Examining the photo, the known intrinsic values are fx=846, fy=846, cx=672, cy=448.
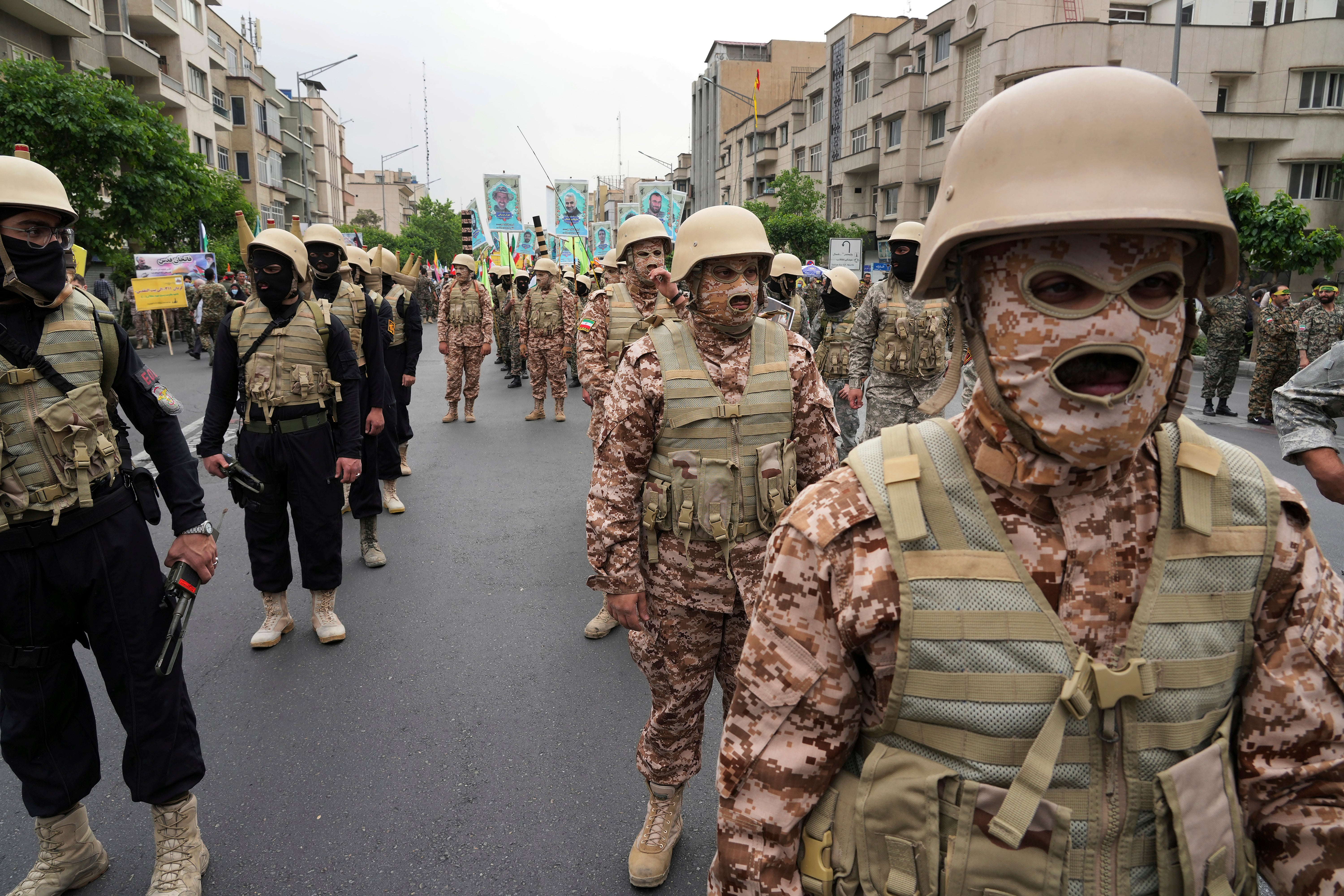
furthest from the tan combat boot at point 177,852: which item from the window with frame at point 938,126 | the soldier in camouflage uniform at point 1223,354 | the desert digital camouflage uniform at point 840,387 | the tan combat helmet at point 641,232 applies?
Result: the window with frame at point 938,126

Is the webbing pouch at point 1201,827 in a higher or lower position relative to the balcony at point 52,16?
lower

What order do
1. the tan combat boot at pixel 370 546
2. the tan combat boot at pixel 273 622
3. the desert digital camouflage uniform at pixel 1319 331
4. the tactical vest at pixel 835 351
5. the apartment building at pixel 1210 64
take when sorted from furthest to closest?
the apartment building at pixel 1210 64 → the desert digital camouflage uniform at pixel 1319 331 → the tactical vest at pixel 835 351 → the tan combat boot at pixel 370 546 → the tan combat boot at pixel 273 622

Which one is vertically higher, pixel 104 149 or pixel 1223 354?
pixel 104 149

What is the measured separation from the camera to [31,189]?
2.55 meters

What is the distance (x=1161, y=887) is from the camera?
1256mm

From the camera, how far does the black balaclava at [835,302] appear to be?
29.6 feet

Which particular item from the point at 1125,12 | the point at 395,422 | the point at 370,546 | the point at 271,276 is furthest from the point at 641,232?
the point at 1125,12

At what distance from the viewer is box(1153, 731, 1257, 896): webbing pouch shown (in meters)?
1.23

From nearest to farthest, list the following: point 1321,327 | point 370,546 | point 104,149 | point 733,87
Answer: point 370,546, point 1321,327, point 104,149, point 733,87

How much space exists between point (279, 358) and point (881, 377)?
4311 millimetres

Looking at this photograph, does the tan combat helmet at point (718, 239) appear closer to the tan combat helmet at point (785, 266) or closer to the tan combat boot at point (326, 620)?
the tan combat boot at point (326, 620)

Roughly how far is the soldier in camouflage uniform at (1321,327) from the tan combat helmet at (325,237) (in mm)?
11359

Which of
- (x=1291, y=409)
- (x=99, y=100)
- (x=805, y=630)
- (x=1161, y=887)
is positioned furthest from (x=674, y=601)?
(x=99, y=100)

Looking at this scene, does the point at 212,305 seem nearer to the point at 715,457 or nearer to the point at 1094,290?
the point at 715,457
